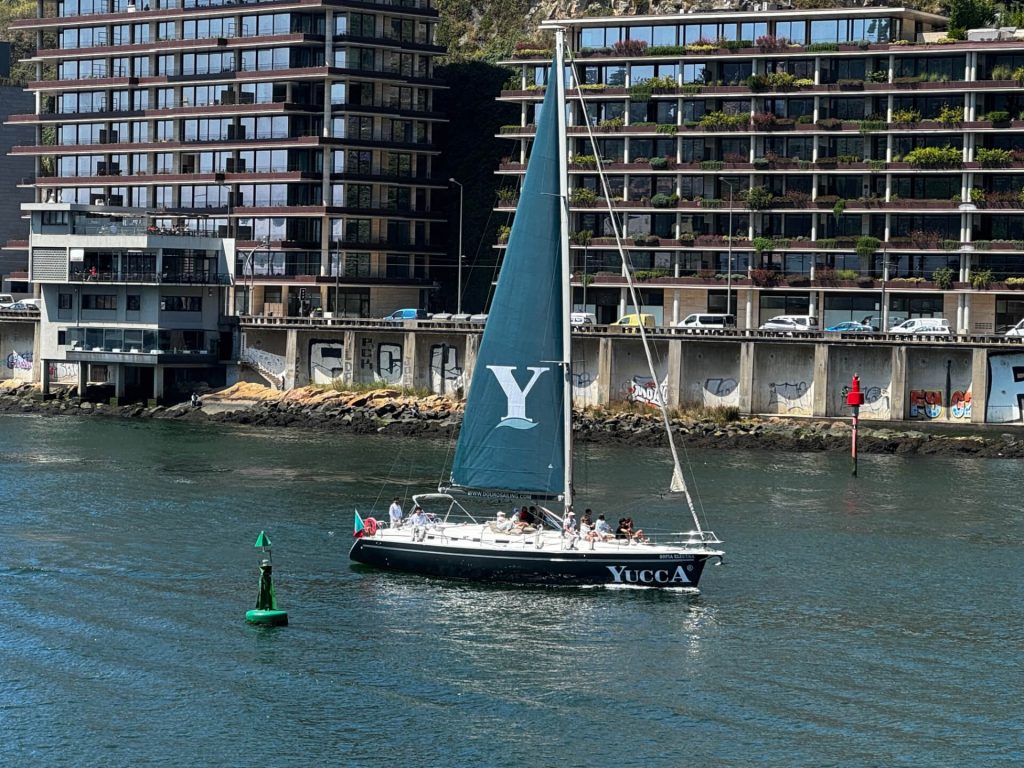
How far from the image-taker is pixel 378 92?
533 feet

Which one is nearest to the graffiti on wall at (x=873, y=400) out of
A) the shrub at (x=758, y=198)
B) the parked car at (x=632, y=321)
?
the parked car at (x=632, y=321)

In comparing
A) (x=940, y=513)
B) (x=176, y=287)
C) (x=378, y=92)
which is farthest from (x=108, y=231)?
(x=940, y=513)

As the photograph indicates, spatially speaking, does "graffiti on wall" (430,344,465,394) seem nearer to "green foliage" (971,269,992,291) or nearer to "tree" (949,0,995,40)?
"green foliage" (971,269,992,291)

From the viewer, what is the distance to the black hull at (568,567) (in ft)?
217

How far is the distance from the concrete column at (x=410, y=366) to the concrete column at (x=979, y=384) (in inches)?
1649

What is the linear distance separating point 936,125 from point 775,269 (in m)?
17.5

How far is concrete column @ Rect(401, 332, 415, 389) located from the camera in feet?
447

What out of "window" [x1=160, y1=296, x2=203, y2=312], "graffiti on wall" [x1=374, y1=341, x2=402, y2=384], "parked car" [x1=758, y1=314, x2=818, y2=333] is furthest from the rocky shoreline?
"parked car" [x1=758, y1=314, x2=818, y2=333]

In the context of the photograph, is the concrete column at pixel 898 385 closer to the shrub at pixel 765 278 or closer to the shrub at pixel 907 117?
the shrub at pixel 765 278

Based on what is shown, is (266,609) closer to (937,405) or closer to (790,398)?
(790,398)

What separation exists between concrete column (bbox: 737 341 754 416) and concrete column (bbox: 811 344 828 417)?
4.58 m

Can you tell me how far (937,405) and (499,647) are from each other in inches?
2783

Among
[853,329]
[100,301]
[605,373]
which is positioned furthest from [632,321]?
[100,301]

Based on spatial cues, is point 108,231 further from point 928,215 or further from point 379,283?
point 928,215
